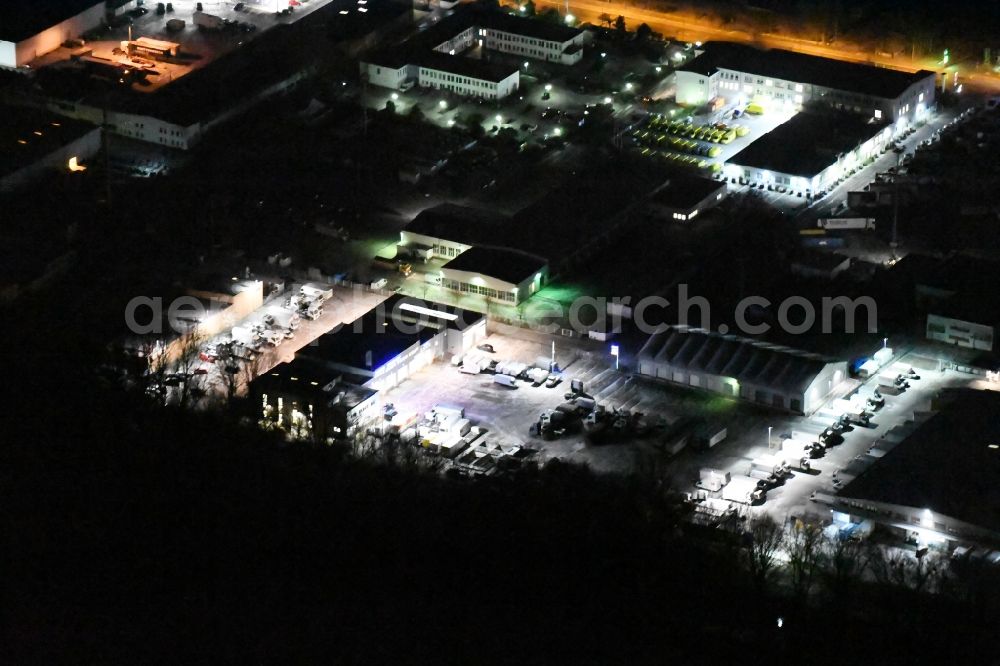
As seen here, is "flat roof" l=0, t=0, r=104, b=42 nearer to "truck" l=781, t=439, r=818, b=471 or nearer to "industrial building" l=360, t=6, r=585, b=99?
"industrial building" l=360, t=6, r=585, b=99

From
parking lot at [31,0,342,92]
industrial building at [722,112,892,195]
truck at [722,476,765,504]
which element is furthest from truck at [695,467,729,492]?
parking lot at [31,0,342,92]

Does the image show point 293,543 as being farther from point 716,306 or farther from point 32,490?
point 716,306

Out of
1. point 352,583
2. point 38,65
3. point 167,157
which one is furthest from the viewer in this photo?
point 38,65

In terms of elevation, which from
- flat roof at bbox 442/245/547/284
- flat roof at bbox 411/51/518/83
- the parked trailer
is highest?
flat roof at bbox 411/51/518/83

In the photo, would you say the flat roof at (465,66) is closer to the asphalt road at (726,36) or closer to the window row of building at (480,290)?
the asphalt road at (726,36)

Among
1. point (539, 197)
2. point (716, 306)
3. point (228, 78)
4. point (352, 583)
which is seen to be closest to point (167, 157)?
point (228, 78)
